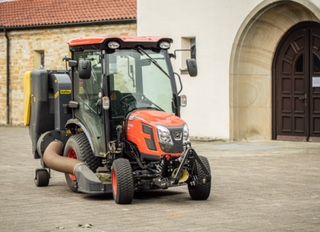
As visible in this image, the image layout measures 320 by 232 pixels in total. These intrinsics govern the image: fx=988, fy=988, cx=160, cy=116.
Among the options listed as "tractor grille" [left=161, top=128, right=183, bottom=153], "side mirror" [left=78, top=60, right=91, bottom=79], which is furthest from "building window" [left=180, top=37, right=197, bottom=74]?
"tractor grille" [left=161, top=128, right=183, bottom=153]

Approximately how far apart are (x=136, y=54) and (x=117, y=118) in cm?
106

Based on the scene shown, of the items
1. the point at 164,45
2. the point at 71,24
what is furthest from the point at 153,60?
the point at 71,24

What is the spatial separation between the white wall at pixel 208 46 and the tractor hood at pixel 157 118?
12.3 metres

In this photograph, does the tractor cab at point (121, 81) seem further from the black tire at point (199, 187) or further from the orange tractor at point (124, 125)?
the black tire at point (199, 187)

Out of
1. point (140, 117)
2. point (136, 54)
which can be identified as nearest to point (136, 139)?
point (140, 117)

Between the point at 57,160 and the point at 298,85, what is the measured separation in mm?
12210

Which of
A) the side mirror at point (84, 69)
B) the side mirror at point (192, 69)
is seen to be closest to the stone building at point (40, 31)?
the side mirror at point (192, 69)

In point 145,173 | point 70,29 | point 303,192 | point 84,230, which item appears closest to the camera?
point 84,230

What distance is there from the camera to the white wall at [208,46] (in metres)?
27.3

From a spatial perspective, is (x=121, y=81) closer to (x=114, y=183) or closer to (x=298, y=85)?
(x=114, y=183)

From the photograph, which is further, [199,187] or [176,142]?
[199,187]

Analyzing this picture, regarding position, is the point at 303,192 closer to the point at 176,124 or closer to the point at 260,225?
the point at 176,124

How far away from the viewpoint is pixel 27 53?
39.7 m

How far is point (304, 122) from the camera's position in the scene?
86.1 ft
